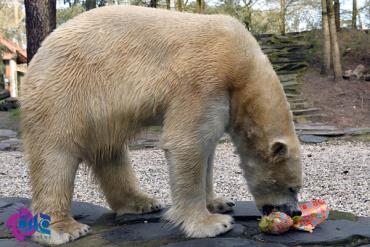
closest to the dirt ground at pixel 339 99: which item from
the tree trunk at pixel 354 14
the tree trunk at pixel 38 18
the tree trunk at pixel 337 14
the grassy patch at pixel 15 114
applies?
the tree trunk at pixel 337 14

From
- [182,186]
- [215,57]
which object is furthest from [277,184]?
[215,57]

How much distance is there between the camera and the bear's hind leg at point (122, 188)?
3068 mm

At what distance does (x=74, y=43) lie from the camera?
8.87 feet

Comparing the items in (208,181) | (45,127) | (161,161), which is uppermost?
(45,127)

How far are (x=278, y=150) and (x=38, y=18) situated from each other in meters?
5.57

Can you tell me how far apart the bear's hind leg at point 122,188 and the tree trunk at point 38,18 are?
4.76m

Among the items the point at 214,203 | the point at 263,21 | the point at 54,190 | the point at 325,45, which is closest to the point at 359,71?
the point at 325,45

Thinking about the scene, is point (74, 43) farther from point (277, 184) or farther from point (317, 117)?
point (317, 117)

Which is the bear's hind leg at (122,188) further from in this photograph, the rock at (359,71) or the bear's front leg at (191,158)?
the rock at (359,71)

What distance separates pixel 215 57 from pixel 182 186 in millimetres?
701

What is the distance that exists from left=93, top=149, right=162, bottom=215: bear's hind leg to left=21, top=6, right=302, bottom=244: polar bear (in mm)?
304

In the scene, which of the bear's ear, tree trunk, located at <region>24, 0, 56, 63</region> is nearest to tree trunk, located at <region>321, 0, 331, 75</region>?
tree trunk, located at <region>24, 0, 56, 63</region>

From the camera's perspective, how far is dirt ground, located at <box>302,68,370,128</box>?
10.3 metres

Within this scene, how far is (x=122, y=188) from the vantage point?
10.2ft
